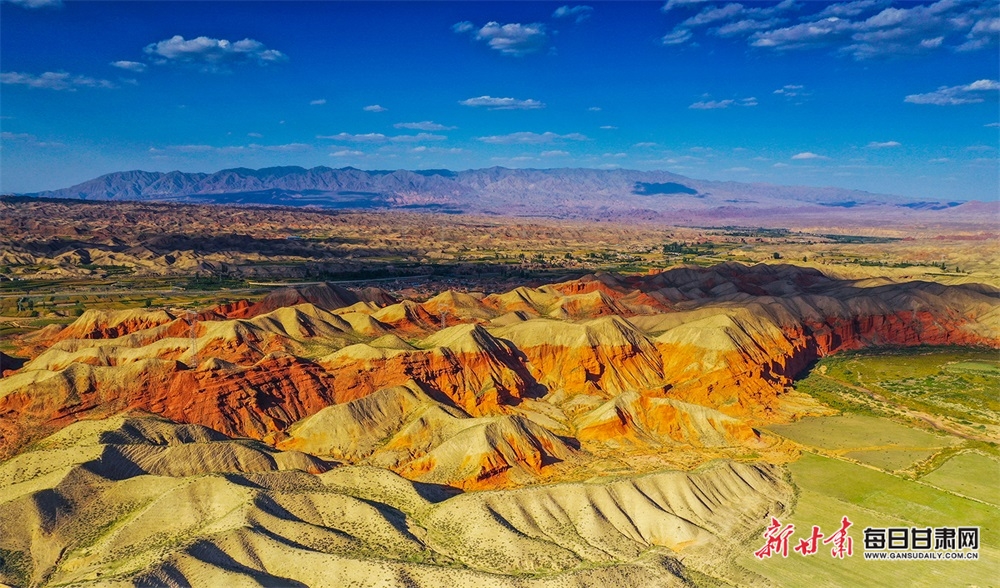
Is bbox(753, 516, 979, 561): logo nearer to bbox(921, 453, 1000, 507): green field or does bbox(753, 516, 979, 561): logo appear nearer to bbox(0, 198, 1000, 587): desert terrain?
bbox(0, 198, 1000, 587): desert terrain

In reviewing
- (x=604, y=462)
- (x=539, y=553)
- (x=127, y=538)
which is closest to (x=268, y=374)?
(x=127, y=538)

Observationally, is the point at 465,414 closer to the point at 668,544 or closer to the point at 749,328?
the point at 668,544

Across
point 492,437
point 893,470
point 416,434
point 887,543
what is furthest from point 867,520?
point 416,434

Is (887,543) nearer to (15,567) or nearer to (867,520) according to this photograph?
(867,520)

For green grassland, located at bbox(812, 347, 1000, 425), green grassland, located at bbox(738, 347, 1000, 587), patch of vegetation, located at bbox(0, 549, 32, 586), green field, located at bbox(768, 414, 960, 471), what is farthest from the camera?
green grassland, located at bbox(812, 347, 1000, 425)

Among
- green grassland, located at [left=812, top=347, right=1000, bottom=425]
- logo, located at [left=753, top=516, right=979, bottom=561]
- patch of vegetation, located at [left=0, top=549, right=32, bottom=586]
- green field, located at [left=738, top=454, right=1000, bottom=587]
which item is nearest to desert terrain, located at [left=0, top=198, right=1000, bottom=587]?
patch of vegetation, located at [left=0, top=549, right=32, bottom=586]

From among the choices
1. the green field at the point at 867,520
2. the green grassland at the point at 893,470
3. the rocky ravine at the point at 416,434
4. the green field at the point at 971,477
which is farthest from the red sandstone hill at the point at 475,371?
the green field at the point at 971,477

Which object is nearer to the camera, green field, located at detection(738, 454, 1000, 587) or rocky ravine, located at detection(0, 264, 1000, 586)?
rocky ravine, located at detection(0, 264, 1000, 586)

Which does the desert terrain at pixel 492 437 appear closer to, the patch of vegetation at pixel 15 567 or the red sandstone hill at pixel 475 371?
the patch of vegetation at pixel 15 567
